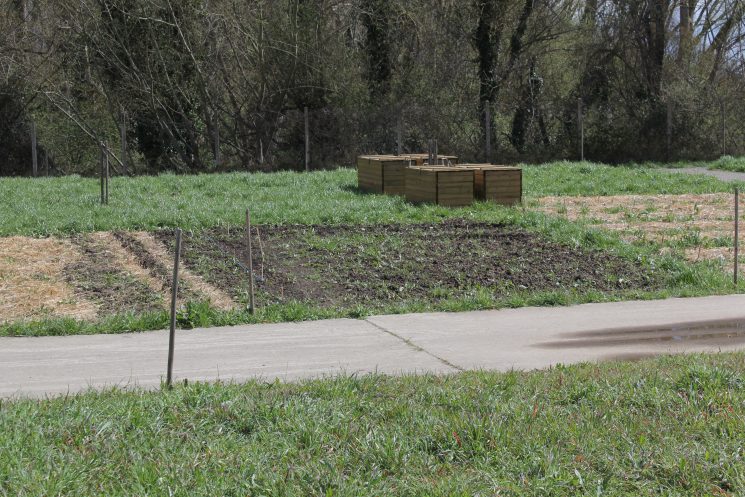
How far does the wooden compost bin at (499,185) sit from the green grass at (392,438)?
480 inches

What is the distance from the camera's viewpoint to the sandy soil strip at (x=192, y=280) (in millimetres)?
11133

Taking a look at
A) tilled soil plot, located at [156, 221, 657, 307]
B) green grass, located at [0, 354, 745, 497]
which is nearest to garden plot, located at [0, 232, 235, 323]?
tilled soil plot, located at [156, 221, 657, 307]

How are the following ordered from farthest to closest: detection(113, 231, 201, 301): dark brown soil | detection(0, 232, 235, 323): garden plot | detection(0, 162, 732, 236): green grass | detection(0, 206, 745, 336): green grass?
detection(0, 162, 732, 236): green grass
detection(113, 231, 201, 301): dark brown soil
detection(0, 232, 235, 323): garden plot
detection(0, 206, 745, 336): green grass

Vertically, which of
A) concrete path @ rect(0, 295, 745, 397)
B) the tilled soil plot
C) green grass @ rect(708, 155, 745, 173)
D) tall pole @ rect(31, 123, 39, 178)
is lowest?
concrete path @ rect(0, 295, 745, 397)

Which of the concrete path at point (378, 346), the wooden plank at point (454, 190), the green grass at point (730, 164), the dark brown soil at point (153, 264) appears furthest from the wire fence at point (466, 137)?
the concrete path at point (378, 346)

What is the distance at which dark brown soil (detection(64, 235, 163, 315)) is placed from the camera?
10961 mm

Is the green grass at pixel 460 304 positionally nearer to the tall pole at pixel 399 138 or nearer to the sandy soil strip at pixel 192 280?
the sandy soil strip at pixel 192 280

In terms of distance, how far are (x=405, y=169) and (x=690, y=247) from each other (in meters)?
7.70

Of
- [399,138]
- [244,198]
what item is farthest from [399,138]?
[244,198]

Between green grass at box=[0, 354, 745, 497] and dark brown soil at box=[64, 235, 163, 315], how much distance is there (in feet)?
13.2

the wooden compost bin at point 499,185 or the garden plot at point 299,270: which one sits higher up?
the wooden compost bin at point 499,185

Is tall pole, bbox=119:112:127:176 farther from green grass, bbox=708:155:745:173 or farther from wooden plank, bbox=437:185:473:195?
green grass, bbox=708:155:745:173

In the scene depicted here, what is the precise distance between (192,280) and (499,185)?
8.90 meters

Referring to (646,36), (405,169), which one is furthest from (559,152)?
(405,169)
